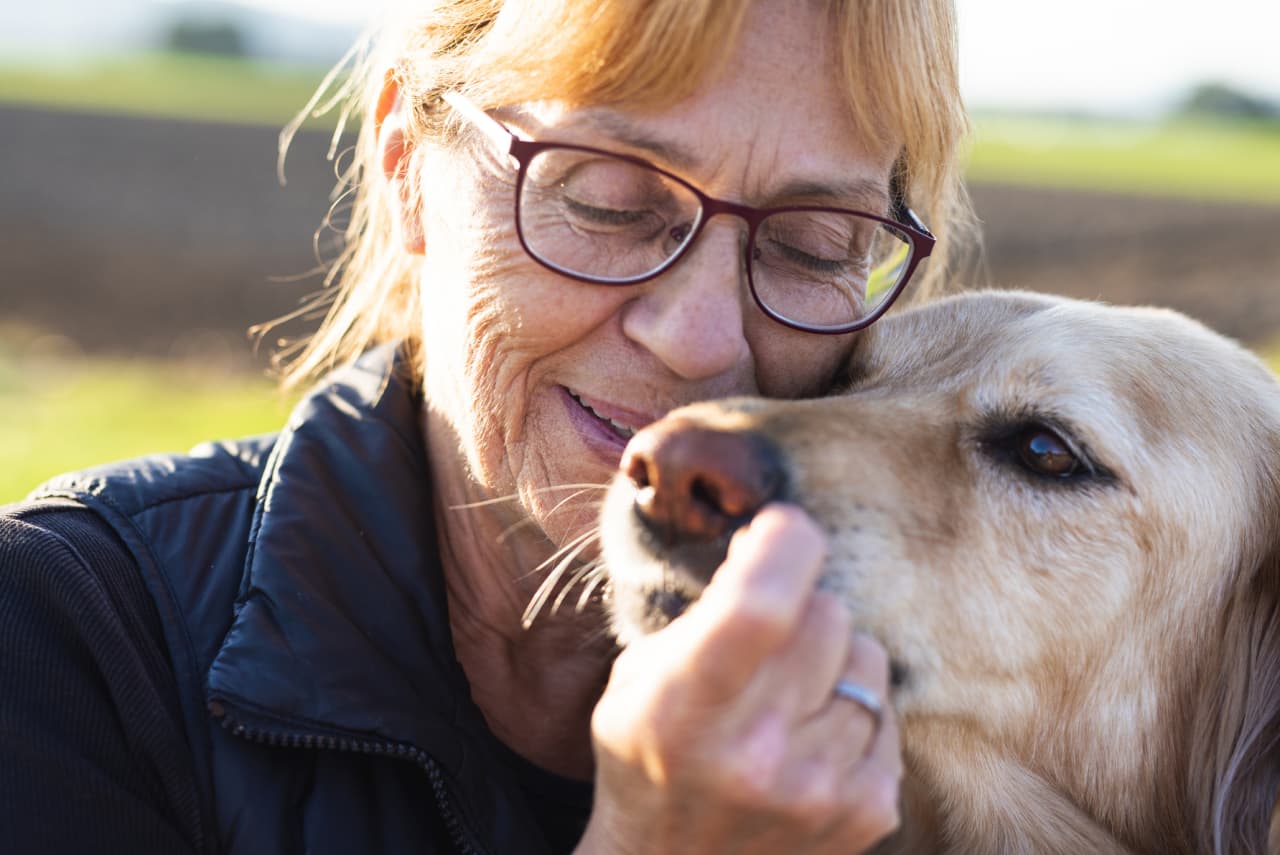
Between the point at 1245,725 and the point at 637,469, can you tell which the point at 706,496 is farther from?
the point at 1245,725

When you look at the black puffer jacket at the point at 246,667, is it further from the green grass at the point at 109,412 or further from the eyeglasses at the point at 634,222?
the green grass at the point at 109,412

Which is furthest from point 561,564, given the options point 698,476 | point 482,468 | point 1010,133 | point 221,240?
point 1010,133

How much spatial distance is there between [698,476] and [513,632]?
107 cm

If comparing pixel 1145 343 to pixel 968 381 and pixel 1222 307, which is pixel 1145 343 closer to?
pixel 968 381

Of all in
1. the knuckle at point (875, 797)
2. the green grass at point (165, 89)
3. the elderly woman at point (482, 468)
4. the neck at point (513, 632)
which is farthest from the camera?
the green grass at point (165, 89)

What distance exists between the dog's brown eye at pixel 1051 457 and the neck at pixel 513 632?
971 mm

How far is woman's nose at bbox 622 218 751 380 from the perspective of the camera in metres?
2.37

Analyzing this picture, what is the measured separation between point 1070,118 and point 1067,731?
61.4 metres

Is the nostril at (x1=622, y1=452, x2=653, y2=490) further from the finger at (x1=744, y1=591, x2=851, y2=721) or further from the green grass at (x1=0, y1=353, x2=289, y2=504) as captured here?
the green grass at (x1=0, y1=353, x2=289, y2=504)

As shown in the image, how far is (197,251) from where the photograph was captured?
1588 cm

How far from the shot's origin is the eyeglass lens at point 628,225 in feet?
7.89

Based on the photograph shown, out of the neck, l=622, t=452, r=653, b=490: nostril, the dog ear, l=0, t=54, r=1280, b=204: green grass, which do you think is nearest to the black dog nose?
l=622, t=452, r=653, b=490: nostril

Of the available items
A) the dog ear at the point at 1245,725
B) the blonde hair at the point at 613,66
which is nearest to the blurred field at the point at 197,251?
the blonde hair at the point at 613,66

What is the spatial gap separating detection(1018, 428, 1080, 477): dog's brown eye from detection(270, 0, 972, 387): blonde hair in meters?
0.63
